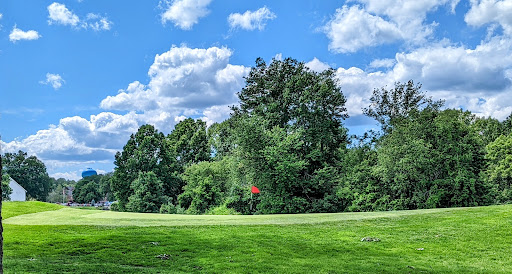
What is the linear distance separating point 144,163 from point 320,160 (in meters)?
20.9

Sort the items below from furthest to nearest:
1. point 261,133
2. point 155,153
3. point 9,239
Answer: point 155,153, point 261,133, point 9,239

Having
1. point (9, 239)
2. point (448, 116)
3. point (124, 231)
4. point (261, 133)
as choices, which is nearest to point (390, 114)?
point (448, 116)

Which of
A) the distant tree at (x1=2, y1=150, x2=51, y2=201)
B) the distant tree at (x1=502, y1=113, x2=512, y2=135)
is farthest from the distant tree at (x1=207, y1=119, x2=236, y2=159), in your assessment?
the distant tree at (x1=2, y1=150, x2=51, y2=201)

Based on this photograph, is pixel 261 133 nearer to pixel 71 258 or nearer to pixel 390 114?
pixel 390 114

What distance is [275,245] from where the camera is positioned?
13.2 metres

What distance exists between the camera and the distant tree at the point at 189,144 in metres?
55.3

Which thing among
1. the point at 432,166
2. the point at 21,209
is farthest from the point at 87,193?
the point at 432,166

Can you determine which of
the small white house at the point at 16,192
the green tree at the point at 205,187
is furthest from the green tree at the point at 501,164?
the small white house at the point at 16,192

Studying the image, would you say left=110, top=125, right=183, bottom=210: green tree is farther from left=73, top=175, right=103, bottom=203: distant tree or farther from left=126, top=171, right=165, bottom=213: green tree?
left=73, top=175, right=103, bottom=203: distant tree

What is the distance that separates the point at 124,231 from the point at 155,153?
3213 cm

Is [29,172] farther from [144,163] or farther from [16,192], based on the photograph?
[144,163]

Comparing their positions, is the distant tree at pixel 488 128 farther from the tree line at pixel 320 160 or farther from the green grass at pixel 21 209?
the green grass at pixel 21 209

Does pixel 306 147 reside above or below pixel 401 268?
above

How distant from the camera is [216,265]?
1017 centimetres
